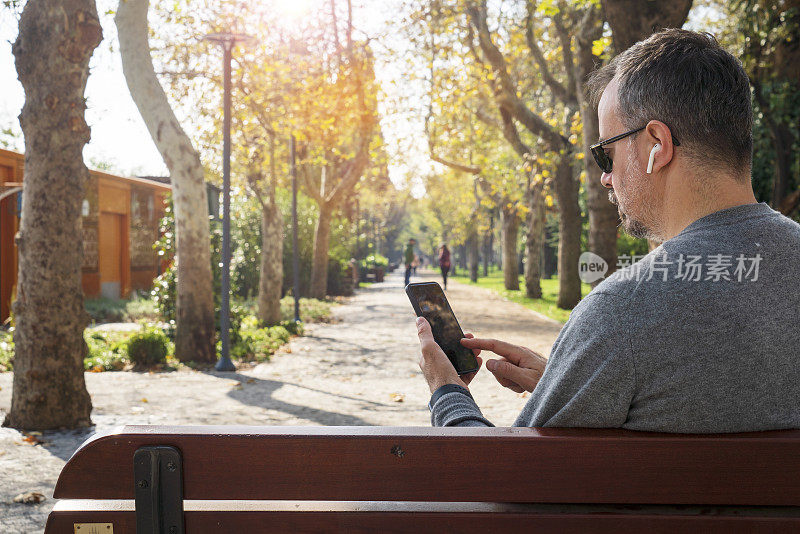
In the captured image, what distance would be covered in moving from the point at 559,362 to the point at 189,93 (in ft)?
55.9

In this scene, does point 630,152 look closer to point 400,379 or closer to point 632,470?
point 632,470

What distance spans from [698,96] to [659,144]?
5.4 inches

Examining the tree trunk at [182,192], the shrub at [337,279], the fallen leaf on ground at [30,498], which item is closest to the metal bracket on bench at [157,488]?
the fallen leaf on ground at [30,498]

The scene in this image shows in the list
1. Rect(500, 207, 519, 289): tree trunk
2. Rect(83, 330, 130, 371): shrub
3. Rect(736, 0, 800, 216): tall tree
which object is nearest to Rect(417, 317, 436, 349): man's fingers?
Rect(83, 330, 130, 371): shrub

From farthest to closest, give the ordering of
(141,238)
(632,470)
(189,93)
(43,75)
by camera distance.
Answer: (141,238) < (189,93) < (43,75) < (632,470)

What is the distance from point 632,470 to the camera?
1557 mm

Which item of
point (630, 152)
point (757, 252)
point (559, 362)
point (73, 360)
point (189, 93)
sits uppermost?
point (189, 93)

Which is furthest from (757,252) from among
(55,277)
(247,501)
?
(55,277)

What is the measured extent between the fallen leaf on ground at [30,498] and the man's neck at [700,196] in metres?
4.36

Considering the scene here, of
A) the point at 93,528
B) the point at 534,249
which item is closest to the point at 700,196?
the point at 93,528

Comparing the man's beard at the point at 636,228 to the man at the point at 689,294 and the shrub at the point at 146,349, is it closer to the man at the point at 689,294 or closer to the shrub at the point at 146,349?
the man at the point at 689,294

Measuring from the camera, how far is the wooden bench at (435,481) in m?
1.55

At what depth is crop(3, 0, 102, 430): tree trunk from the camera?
253 inches

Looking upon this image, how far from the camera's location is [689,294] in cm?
158
